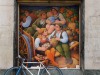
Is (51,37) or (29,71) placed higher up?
(51,37)

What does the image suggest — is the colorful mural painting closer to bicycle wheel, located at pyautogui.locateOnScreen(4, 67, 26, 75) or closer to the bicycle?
the bicycle

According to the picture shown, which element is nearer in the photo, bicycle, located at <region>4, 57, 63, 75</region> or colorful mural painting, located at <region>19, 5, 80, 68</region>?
bicycle, located at <region>4, 57, 63, 75</region>

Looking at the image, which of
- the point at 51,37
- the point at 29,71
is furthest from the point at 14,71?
the point at 51,37

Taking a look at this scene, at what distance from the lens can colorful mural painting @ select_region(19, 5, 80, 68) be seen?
11984 mm

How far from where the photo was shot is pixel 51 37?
12.0 metres

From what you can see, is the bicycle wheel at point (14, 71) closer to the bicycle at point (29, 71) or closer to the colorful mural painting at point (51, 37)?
the bicycle at point (29, 71)

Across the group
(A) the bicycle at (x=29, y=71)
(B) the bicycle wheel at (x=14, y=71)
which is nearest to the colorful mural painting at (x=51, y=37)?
(A) the bicycle at (x=29, y=71)

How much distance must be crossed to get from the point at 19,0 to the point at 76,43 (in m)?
2.62

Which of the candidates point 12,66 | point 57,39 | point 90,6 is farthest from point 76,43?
point 12,66

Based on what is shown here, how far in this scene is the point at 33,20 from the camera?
12039 millimetres

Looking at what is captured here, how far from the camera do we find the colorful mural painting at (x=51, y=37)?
12.0 m

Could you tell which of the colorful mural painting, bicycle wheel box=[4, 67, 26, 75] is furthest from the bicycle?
the colorful mural painting

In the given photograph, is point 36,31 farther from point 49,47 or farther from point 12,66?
point 12,66

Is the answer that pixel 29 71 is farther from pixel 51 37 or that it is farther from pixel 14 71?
pixel 51 37
